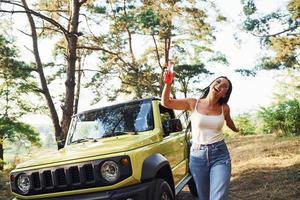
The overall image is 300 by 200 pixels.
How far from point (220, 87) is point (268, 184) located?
4.96 m

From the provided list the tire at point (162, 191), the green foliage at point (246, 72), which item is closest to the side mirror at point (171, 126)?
the tire at point (162, 191)

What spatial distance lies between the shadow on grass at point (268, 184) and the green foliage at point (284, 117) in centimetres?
710

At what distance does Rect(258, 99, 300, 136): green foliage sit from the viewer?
17.3 meters

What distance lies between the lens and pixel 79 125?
7102 millimetres

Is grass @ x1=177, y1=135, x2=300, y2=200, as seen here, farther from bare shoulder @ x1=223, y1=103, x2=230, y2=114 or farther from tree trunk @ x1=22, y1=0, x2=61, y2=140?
tree trunk @ x1=22, y1=0, x2=61, y2=140

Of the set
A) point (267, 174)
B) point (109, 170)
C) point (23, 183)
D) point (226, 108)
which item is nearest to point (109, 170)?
point (109, 170)

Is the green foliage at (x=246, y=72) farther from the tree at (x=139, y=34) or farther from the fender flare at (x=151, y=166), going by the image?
the fender flare at (x=151, y=166)

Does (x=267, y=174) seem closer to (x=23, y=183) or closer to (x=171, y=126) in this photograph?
(x=171, y=126)

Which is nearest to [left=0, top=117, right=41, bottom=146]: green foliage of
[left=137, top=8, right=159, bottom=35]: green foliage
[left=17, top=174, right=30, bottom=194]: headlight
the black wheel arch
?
[left=137, top=8, right=159, bottom=35]: green foliage

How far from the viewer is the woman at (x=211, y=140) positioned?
4.54 meters

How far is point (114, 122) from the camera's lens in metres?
6.73

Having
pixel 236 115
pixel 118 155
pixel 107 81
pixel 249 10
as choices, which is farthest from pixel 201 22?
pixel 118 155

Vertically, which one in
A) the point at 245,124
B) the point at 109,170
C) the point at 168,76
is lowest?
the point at 245,124

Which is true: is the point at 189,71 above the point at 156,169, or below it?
above
